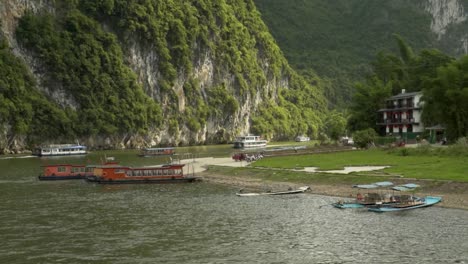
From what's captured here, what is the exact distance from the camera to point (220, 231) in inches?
1407

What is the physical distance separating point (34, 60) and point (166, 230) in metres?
134

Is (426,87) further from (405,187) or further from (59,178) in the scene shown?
(59,178)

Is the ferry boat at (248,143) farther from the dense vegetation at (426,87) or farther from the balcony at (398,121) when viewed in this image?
the balcony at (398,121)

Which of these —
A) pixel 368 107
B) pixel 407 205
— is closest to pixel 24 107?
pixel 368 107

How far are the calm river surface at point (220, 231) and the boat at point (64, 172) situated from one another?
1896 cm

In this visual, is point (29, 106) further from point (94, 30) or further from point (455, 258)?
point (455, 258)

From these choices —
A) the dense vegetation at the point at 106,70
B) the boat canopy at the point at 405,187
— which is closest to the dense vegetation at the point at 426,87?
the boat canopy at the point at 405,187

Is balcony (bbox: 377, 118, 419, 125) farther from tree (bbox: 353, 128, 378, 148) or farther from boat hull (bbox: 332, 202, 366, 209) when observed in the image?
boat hull (bbox: 332, 202, 366, 209)

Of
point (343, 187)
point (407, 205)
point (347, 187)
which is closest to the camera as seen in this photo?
point (407, 205)

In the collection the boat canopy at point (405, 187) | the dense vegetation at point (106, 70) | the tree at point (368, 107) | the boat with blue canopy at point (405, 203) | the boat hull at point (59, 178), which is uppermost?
the dense vegetation at point (106, 70)

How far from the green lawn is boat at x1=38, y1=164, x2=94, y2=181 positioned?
898 inches

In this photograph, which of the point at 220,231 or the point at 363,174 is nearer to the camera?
the point at 220,231

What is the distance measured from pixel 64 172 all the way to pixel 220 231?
4316cm

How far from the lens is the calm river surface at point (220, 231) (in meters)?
29.4
